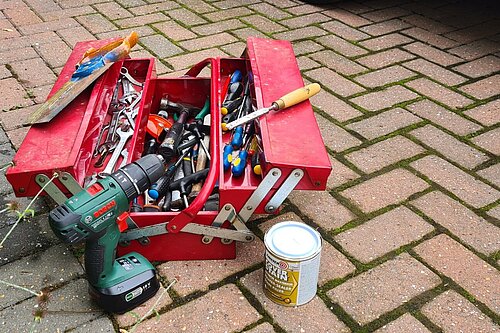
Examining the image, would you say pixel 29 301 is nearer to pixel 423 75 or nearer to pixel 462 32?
pixel 423 75

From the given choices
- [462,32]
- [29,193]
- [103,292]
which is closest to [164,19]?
[462,32]

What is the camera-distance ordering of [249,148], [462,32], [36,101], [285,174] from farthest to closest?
[462,32]
[36,101]
[249,148]
[285,174]

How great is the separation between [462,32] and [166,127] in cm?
225

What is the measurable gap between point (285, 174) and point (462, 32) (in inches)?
96.0


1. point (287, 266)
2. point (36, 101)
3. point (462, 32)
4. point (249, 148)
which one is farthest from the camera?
point (462, 32)

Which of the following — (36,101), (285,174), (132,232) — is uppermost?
(285,174)

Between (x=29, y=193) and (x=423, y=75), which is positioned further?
(x=423, y=75)

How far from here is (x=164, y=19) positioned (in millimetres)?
3818

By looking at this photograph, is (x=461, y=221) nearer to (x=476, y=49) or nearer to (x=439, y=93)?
(x=439, y=93)

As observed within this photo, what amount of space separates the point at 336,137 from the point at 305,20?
1466mm

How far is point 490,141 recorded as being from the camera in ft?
8.74

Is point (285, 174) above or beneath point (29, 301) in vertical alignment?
above

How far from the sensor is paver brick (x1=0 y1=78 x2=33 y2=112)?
9.39ft

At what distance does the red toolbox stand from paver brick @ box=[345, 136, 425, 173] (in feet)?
1.60
